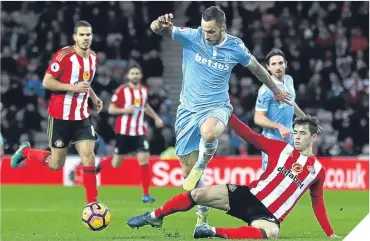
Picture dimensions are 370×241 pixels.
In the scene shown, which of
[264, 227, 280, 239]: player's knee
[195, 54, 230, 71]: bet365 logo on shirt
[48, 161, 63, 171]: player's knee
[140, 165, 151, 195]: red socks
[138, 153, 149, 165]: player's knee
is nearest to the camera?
[264, 227, 280, 239]: player's knee

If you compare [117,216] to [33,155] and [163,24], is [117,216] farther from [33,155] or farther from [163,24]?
[163,24]

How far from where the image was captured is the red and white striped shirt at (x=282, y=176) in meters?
8.67

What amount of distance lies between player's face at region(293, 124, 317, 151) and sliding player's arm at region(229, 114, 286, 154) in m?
0.15

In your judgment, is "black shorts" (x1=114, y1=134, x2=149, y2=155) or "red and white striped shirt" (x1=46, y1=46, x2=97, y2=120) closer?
"red and white striped shirt" (x1=46, y1=46, x2=97, y2=120)

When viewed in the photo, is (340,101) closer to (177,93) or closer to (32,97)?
(177,93)

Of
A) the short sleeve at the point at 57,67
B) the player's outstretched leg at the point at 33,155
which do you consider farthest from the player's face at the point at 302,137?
the player's outstretched leg at the point at 33,155

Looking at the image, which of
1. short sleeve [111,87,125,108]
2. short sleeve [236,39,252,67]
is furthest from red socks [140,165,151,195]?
short sleeve [236,39,252,67]

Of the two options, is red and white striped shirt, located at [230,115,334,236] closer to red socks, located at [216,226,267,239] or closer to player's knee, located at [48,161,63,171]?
red socks, located at [216,226,267,239]

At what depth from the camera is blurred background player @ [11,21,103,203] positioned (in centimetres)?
1080

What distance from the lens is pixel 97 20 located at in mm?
23344

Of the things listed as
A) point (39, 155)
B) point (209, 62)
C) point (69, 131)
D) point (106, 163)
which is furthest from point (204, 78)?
point (106, 163)

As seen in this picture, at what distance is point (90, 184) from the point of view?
35.3ft

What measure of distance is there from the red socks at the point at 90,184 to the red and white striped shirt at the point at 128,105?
4.91m

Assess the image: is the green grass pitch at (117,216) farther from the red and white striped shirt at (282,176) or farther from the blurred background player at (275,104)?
the blurred background player at (275,104)
